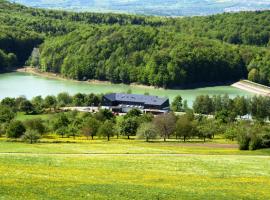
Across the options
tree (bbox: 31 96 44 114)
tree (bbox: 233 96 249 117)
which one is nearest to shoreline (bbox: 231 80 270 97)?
tree (bbox: 233 96 249 117)

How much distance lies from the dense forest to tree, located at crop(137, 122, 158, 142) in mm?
46019

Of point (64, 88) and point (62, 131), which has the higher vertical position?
point (64, 88)

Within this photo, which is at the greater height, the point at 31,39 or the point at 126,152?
the point at 31,39

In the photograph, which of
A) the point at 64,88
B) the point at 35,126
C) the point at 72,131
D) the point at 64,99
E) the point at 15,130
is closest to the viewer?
the point at 15,130

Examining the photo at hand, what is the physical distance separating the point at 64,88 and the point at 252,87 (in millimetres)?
23255

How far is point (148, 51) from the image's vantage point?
93.8 meters

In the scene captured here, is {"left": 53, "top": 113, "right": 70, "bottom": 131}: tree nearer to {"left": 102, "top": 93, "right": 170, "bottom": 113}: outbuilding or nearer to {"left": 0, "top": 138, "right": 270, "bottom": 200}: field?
{"left": 102, "top": 93, "right": 170, "bottom": 113}: outbuilding

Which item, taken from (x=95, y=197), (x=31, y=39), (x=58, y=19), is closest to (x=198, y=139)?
(x=95, y=197)

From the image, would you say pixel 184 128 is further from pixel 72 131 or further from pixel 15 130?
pixel 15 130

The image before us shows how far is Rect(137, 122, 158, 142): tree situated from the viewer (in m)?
35.4

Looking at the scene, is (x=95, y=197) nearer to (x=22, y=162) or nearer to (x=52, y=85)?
(x=22, y=162)

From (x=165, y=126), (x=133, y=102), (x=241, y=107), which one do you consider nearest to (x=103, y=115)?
(x=165, y=126)

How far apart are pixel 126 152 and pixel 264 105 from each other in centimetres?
2750

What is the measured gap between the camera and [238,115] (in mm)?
51844
